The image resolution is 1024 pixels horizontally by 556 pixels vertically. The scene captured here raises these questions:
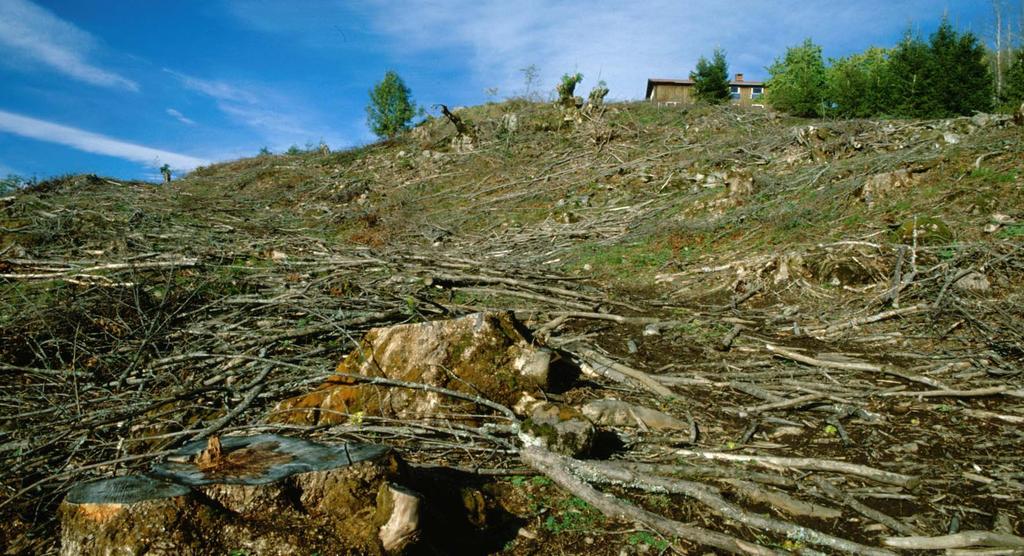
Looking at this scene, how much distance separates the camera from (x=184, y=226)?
30.9 feet

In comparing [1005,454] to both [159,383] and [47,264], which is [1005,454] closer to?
[159,383]

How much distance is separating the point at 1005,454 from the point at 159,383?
5.78 m

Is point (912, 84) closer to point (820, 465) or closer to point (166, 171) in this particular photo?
point (820, 465)

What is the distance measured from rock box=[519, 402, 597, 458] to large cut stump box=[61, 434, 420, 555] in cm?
105

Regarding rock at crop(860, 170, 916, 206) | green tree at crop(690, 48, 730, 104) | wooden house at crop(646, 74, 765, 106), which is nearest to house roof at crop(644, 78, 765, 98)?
wooden house at crop(646, 74, 765, 106)

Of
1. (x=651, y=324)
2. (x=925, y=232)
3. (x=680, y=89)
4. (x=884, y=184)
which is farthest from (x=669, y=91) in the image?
(x=651, y=324)

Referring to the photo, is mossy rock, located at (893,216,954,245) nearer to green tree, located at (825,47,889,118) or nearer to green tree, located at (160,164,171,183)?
green tree, located at (825,47,889,118)

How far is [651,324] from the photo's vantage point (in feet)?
18.0

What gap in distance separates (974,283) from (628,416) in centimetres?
402

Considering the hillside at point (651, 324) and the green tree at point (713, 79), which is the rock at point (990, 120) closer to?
the hillside at point (651, 324)

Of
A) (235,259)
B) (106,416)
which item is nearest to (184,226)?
(235,259)

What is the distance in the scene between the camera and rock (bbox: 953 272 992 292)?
500 cm

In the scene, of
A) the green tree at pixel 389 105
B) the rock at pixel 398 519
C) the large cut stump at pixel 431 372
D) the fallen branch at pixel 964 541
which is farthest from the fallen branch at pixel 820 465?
the green tree at pixel 389 105

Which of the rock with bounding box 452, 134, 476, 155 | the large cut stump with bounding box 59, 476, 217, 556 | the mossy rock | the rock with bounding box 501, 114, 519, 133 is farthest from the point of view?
the rock with bounding box 501, 114, 519, 133
